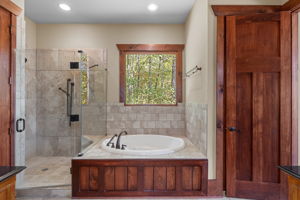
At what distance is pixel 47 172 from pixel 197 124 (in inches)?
92.3

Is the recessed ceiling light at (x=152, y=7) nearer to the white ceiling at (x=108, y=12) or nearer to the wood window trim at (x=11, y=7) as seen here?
the white ceiling at (x=108, y=12)

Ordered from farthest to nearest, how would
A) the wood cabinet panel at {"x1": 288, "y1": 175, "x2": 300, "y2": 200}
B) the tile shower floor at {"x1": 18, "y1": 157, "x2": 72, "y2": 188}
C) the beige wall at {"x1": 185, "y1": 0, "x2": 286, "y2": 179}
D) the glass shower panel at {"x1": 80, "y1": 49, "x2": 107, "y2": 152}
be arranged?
1. the glass shower panel at {"x1": 80, "y1": 49, "x2": 107, "y2": 152}
2. the tile shower floor at {"x1": 18, "y1": 157, "x2": 72, "y2": 188}
3. the beige wall at {"x1": 185, "y1": 0, "x2": 286, "y2": 179}
4. the wood cabinet panel at {"x1": 288, "y1": 175, "x2": 300, "y2": 200}

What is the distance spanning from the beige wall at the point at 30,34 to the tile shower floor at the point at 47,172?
6.79 ft

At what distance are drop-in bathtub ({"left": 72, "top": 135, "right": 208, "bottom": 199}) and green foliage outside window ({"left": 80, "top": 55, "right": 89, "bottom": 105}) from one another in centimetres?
98

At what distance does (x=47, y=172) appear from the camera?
2961mm

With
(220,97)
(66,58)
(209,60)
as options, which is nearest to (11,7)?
(66,58)

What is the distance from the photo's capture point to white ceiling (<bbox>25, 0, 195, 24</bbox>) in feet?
9.99

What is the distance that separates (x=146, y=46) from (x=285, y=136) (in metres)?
2.66

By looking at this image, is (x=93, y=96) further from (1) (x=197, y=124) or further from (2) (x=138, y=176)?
(1) (x=197, y=124)

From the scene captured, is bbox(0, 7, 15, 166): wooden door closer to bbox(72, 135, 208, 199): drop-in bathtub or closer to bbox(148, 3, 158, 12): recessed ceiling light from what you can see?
bbox(72, 135, 208, 199): drop-in bathtub

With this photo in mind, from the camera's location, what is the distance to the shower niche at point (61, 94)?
131 inches

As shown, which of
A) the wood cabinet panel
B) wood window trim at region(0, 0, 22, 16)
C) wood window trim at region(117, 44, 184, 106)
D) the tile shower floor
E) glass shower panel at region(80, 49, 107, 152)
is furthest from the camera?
wood window trim at region(117, 44, 184, 106)

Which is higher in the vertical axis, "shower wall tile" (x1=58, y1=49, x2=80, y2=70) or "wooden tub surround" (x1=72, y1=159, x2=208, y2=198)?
"shower wall tile" (x1=58, y1=49, x2=80, y2=70)

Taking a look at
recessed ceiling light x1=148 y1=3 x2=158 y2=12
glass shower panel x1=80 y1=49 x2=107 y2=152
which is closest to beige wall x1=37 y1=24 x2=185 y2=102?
glass shower panel x1=80 y1=49 x2=107 y2=152
